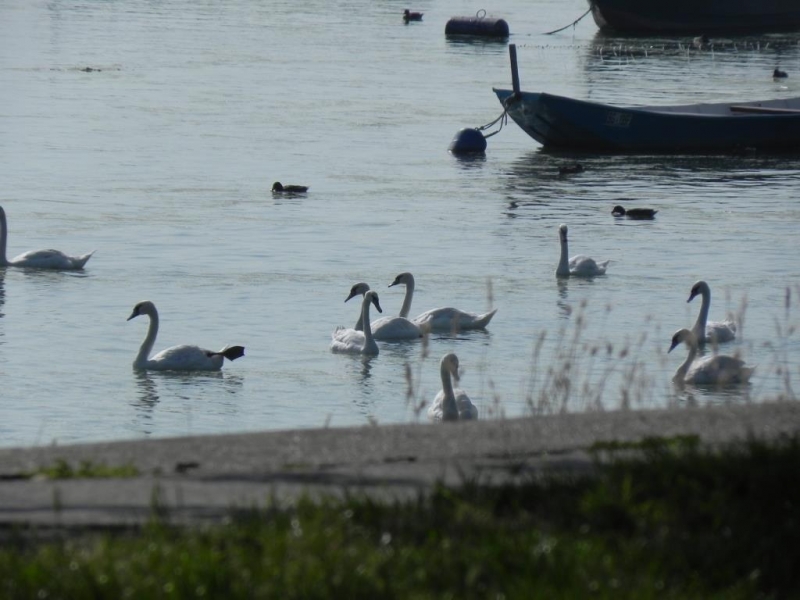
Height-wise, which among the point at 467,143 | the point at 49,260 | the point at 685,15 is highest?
the point at 685,15

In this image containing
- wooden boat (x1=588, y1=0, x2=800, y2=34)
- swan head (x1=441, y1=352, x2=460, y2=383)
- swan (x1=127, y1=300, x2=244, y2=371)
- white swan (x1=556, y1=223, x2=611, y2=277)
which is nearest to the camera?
swan head (x1=441, y1=352, x2=460, y2=383)

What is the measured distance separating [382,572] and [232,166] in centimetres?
→ 3127

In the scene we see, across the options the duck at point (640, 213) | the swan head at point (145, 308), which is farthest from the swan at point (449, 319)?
the duck at point (640, 213)

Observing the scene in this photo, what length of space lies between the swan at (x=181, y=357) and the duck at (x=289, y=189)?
13758mm

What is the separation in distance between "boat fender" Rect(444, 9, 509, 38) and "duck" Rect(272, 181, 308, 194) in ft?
170

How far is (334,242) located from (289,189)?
5.65m

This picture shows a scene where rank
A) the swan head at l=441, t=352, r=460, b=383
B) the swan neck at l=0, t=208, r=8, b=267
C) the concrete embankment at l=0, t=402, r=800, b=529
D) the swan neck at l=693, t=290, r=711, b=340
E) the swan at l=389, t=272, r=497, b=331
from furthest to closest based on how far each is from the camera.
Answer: the swan neck at l=0, t=208, r=8, b=267, the swan at l=389, t=272, r=497, b=331, the swan neck at l=693, t=290, r=711, b=340, the swan head at l=441, t=352, r=460, b=383, the concrete embankment at l=0, t=402, r=800, b=529

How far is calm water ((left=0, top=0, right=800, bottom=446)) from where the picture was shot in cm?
1608

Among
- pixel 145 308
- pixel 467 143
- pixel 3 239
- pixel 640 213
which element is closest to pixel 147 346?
pixel 145 308

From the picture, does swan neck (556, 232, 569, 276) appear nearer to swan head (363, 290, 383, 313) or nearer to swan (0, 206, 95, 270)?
swan head (363, 290, 383, 313)

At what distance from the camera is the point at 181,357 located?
17312 mm

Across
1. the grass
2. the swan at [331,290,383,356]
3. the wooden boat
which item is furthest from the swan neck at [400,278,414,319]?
the wooden boat

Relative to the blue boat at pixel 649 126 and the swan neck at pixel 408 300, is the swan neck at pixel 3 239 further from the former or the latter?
the blue boat at pixel 649 126

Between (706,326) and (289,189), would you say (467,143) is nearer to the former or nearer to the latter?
(289,189)
